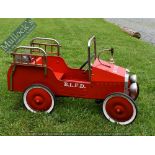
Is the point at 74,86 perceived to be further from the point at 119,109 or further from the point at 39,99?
the point at 119,109

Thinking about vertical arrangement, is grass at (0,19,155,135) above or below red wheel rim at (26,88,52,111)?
below

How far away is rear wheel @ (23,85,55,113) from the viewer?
527 centimetres

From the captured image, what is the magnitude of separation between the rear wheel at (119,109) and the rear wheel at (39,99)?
0.84m

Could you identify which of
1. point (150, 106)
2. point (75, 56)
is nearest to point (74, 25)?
point (75, 56)

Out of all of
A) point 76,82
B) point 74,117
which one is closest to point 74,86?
point 76,82

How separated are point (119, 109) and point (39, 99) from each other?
1.22m

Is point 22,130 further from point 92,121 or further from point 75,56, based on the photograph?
point 75,56

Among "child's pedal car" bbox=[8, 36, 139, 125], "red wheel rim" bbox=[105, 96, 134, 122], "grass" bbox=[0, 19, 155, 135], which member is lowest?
"grass" bbox=[0, 19, 155, 135]

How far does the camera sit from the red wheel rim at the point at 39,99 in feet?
17.3

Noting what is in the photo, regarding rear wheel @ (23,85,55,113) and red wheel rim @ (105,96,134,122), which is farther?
rear wheel @ (23,85,55,113)

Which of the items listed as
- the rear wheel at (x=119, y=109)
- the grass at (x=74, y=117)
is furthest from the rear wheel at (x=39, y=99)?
the rear wheel at (x=119, y=109)

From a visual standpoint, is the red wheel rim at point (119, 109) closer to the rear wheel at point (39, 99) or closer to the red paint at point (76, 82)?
the red paint at point (76, 82)

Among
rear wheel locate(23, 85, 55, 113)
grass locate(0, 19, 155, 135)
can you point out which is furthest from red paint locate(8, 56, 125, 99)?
grass locate(0, 19, 155, 135)

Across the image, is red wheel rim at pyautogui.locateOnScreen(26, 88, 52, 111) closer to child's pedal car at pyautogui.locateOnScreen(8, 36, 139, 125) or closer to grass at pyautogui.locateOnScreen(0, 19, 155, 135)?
child's pedal car at pyautogui.locateOnScreen(8, 36, 139, 125)
